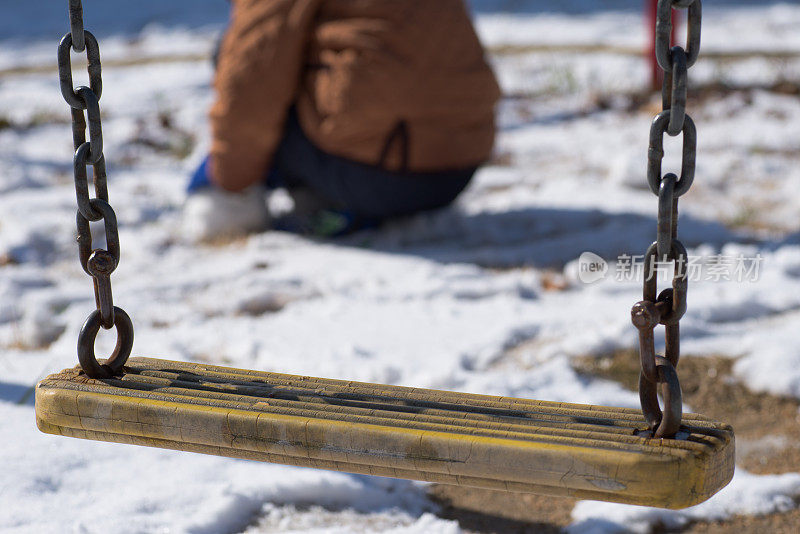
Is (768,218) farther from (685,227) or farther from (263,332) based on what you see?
(263,332)

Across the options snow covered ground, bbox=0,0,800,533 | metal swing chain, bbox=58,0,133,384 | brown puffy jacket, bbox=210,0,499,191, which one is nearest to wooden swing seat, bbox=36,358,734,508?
metal swing chain, bbox=58,0,133,384

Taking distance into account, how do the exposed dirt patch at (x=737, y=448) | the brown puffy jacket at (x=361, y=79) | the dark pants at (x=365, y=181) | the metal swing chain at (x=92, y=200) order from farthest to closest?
the dark pants at (x=365, y=181) < the brown puffy jacket at (x=361, y=79) < the exposed dirt patch at (x=737, y=448) < the metal swing chain at (x=92, y=200)

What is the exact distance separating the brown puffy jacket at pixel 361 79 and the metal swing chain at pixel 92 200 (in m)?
1.76

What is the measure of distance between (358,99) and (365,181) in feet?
1.12

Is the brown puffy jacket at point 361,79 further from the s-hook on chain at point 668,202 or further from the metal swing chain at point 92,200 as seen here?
the s-hook on chain at point 668,202

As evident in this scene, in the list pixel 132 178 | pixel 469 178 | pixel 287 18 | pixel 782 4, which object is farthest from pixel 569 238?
pixel 782 4

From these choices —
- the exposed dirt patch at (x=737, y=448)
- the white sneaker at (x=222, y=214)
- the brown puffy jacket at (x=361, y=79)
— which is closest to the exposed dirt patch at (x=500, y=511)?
the exposed dirt patch at (x=737, y=448)

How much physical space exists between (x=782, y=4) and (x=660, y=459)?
9.61 metres

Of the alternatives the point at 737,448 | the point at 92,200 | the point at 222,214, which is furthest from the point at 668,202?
the point at 222,214

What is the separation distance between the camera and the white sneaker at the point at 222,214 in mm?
3588

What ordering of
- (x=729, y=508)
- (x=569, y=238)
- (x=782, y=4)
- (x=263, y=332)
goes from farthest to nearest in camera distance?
1. (x=782, y=4)
2. (x=569, y=238)
3. (x=263, y=332)
4. (x=729, y=508)

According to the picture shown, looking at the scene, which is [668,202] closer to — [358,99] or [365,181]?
[358,99]

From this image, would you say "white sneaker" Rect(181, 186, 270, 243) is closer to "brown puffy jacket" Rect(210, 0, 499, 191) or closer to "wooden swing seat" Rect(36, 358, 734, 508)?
"brown puffy jacket" Rect(210, 0, 499, 191)

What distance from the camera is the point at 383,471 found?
122 centimetres
